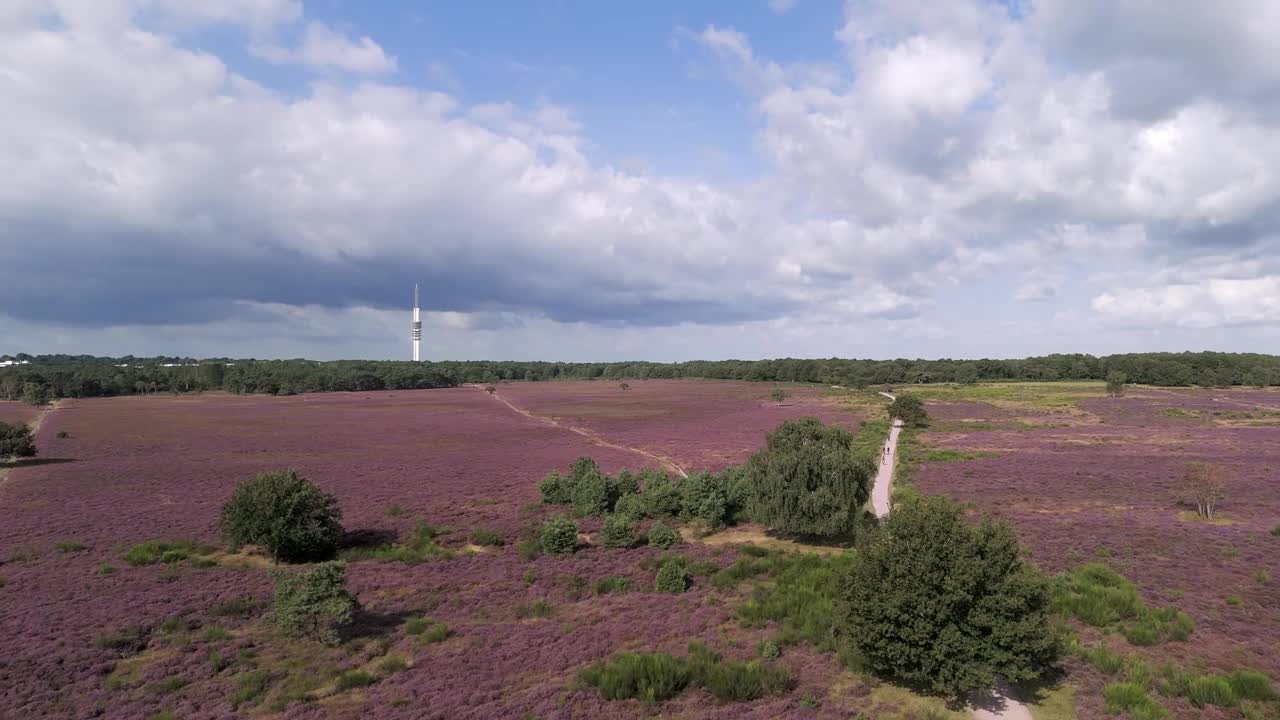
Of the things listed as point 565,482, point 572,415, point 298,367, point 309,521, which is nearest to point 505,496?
point 565,482

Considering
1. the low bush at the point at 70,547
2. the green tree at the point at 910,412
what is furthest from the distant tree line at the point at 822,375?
the low bush at the point at 70,547

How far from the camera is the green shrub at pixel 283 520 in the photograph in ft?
83.9

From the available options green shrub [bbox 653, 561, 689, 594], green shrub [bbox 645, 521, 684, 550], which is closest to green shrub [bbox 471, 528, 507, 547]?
green shrub [bbox 645, 521, 684, 550]

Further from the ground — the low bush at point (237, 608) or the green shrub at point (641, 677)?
the green shrub at point (641, 677)

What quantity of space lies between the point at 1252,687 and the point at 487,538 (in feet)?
83.1

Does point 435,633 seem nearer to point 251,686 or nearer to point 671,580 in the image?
point 251,686

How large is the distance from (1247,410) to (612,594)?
106 meters

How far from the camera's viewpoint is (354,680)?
570 inches

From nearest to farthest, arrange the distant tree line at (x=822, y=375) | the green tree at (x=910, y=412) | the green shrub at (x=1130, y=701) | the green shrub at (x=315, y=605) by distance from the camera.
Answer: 1. the green shrub at (x=1130, y=701)
2. the green shrub at (x=315, y=605)
3. the green tree at (x=910, y=412)
4. the distant tree line at (x=822, y=375)

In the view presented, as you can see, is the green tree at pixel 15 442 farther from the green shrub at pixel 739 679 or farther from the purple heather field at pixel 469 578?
the green shrub at pixel 739 679

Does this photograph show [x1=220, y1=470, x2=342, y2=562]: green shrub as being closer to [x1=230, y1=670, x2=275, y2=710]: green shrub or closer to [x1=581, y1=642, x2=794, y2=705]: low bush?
[x1=230, y1=670, x2=275, y2=710]: green shrub

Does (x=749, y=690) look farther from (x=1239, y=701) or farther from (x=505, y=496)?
(x=505, y=496)

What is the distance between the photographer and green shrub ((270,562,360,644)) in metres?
17.1

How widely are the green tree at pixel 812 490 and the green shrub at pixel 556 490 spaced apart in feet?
39.4
